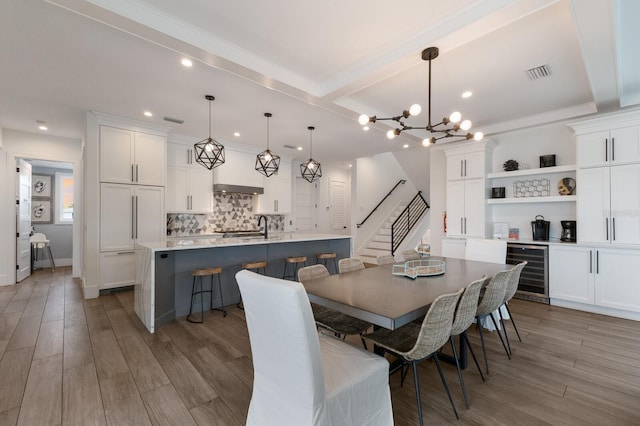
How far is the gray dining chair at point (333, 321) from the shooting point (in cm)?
A: 223

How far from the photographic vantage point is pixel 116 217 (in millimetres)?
4578

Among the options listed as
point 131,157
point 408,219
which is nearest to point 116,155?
point 131,157

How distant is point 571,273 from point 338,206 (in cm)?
571

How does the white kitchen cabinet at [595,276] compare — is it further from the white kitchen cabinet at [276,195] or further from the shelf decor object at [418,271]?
the white kitchen cabinet at [276,195]

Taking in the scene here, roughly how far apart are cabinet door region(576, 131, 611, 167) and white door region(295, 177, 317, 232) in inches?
222

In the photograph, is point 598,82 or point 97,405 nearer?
point 97,405

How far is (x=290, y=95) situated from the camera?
355 cm

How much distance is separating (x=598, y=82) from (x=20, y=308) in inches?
299

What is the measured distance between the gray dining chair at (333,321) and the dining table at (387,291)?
157mm

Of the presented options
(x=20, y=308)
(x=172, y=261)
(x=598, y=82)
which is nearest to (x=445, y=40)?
(x=598, y=82)

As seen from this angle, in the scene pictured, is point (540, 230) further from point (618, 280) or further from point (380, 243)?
point (380, 243)

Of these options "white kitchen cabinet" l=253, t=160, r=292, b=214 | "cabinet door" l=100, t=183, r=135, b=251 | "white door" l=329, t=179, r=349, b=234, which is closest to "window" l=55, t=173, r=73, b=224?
"cabinet door" l=100, t=183, r=135, b=251

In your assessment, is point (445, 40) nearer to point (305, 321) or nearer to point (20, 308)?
point (305, 321)

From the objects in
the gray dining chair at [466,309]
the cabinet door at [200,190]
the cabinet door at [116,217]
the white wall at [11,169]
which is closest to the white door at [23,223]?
the white wall at [11,169]
